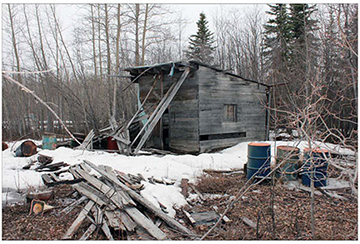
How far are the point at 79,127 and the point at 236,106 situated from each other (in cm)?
1044

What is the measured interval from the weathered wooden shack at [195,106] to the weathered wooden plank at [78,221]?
5.99 meters

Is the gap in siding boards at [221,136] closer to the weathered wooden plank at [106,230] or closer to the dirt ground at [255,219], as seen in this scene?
the dirt ground at [255,219]

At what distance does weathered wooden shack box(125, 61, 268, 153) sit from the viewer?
11172 mm

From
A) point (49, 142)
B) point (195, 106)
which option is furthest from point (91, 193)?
point (49, 142)

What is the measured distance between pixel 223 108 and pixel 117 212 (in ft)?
29.2

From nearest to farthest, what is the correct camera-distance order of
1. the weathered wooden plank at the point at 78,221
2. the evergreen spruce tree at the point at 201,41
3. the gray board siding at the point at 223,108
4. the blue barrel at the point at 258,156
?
the weathered wooden plank at the point at 78,221 → the blue barrel at the point at 258,156 → the gray board siding at the point at 223,108 → the evergreen spruce tree at the point at 201,41

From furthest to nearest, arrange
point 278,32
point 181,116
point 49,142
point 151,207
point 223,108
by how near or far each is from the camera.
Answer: point 278,32 → point 223,108 → point 181,116 → point 49,142 → point 151,207

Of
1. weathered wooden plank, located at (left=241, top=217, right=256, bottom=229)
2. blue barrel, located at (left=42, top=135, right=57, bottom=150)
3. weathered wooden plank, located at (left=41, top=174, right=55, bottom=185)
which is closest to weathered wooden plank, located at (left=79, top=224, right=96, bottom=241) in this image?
weathered wooden plank, located at (left=41, top=174, right=55, bottom=185)

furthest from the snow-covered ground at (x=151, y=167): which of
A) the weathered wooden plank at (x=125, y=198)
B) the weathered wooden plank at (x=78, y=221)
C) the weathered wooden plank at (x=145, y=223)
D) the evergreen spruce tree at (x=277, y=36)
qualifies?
the evergreen spruce tree at (x=277, y=36)

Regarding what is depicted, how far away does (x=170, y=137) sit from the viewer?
12164 mm

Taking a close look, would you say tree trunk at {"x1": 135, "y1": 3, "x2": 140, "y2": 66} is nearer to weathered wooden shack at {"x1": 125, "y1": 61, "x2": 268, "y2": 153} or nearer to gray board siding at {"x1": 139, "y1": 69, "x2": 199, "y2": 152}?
weathered wooden shack at {"x1": 125, "y1": 61, "x2": 268, "y2": 153}

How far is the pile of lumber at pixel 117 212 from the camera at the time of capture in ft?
13.1

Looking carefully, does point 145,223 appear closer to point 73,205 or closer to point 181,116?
point 73,205

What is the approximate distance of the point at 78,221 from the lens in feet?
13.4
